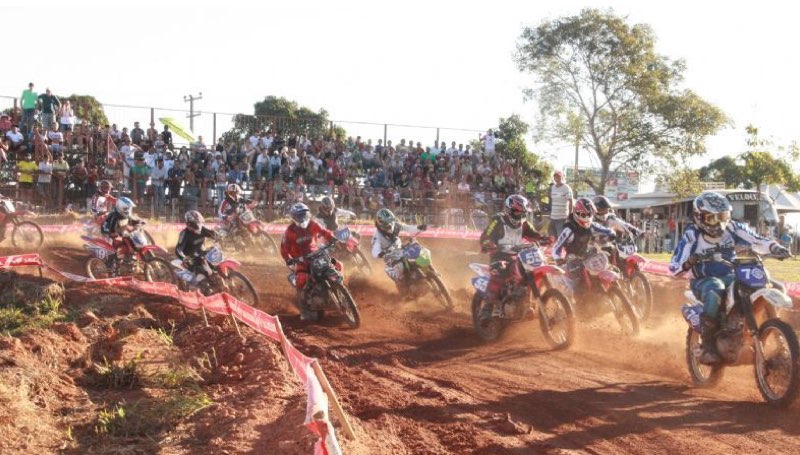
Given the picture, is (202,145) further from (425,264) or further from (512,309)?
(512,309)

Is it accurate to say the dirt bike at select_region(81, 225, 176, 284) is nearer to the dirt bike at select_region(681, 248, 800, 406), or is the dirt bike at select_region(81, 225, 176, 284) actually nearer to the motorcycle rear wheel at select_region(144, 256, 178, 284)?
the motorcycle rear wheel at select_region(144, 256, 178, 284)

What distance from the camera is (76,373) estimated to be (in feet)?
26.0

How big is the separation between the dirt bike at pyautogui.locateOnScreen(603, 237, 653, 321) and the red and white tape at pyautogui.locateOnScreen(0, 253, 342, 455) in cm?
538

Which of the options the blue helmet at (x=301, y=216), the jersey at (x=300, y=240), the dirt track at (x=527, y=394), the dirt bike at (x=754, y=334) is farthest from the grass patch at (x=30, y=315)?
the dirt bike at (x=754, y=334)

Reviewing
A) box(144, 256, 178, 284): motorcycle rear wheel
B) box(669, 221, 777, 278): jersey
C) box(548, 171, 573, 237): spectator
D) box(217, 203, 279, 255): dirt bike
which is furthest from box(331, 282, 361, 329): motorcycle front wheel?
box(217, 203, 279, 255): dirt bike

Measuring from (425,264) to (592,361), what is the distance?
13.3 feet

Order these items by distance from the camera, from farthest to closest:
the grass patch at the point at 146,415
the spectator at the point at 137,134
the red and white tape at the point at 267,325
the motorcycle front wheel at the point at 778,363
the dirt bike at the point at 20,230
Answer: the spectator at the point at 137,134 < the dirt bike at the point at 20,230 < the motorcycle front wheel at the point at 778,363 < the grass patch at the point at 146,415 < the red and white tape at the point at 267,325

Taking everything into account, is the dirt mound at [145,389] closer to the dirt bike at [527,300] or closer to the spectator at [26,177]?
the dirt bike at [527,300]

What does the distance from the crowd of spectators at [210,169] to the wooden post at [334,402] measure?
1849 cm

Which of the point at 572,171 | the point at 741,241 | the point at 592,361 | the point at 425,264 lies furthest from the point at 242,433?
the point at 572,171

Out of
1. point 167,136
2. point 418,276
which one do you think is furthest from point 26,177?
point 418,276

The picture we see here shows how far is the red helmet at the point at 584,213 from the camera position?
443 inches

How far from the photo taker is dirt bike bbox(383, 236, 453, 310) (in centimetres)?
1252

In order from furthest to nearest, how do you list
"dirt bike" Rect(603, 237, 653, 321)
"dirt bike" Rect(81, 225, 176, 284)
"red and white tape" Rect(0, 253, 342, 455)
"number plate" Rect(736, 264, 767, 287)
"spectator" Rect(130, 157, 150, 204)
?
"spectator" Rect(130, 157, 150, 204)
"dirt bike" Rect(81, 225, 176, 284)
"dirt bike" Rect(603, 237, 653, 321)
"number plate" Rect(736, 264, 767, 287)
"red and white tape" Rect(0, 253, 342, 455)
